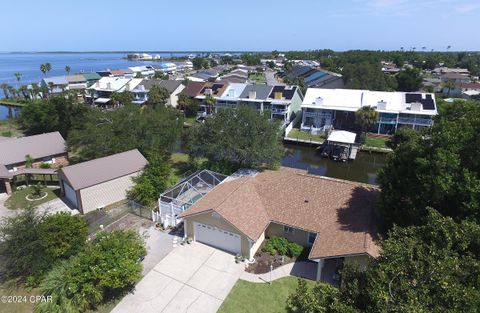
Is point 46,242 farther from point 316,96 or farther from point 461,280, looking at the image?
point 316,96

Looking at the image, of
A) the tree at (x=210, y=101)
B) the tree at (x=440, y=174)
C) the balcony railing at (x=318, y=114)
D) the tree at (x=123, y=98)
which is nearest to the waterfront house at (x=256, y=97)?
the tree at (x=210, y=101)

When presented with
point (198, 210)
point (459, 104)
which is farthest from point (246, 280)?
point (459, 104)

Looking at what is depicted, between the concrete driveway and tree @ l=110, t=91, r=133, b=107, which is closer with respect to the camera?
the concrete driveway

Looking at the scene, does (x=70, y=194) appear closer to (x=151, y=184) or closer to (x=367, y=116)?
(x=151, y=184)

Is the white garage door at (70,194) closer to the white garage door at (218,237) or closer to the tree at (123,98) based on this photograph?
the white garage door at (218,237)

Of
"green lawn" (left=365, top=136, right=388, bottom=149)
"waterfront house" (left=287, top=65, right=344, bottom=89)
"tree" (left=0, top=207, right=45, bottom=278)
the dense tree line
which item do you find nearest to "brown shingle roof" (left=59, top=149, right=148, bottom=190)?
"tree" (left=0, top=207, right=45, bottom=278)

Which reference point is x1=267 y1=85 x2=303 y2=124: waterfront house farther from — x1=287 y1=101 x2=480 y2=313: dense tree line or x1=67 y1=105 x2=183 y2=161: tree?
x1=287 y1=101 x2=480 y2=313: dense tree line
